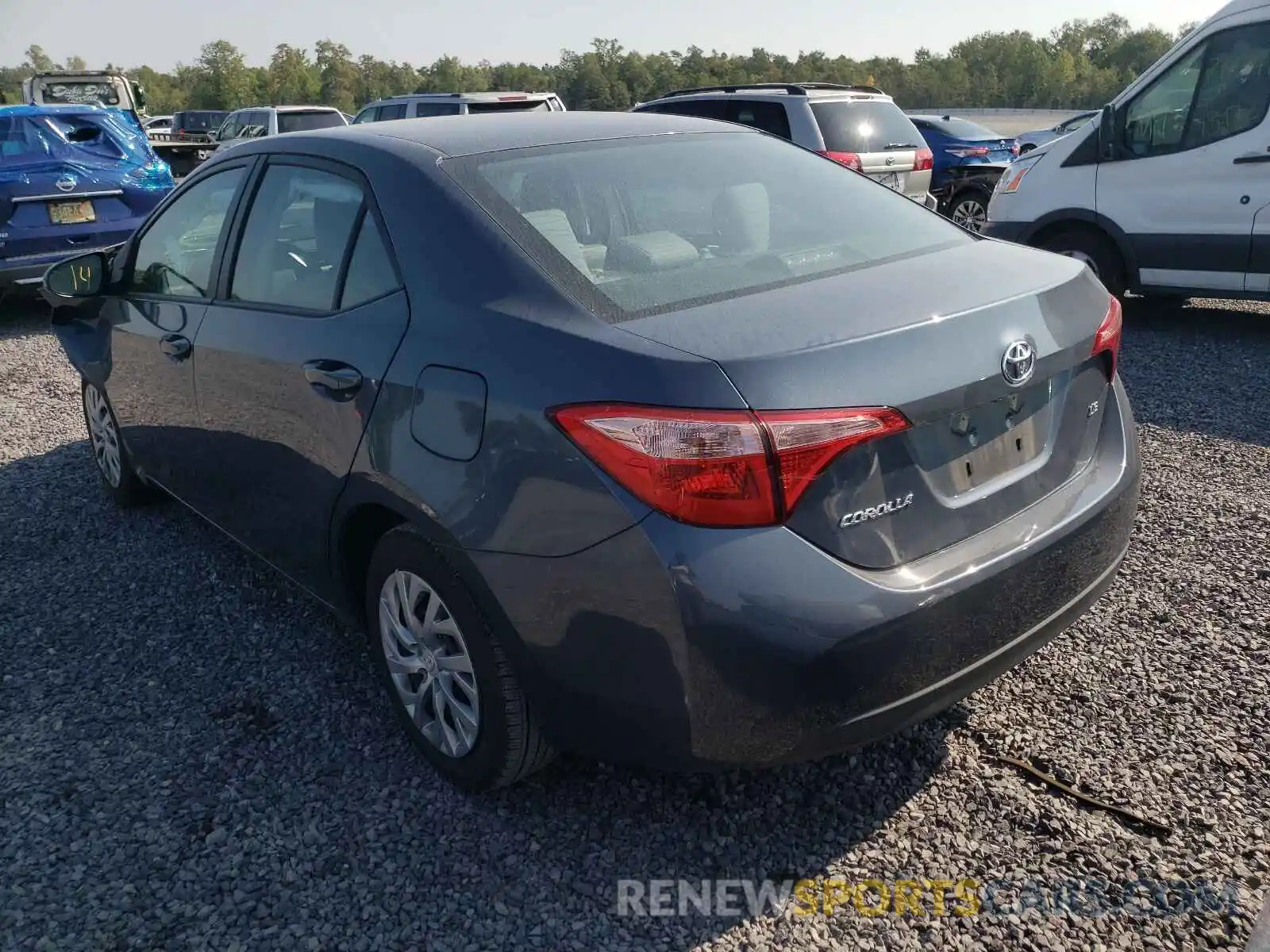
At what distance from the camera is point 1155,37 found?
82.6 metres

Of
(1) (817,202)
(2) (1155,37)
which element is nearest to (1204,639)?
(1) (817,202)

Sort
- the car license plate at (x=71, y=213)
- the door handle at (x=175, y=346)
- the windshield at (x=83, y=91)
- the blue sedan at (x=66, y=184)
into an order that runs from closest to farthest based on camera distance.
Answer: the door handle at (x=175, y=346)
the blue sedan at (x=66, y=184)
the car license plate at (x=71, y=213)
the windshield at (x=83, y=91)

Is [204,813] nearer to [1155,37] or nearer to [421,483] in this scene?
[421,483]

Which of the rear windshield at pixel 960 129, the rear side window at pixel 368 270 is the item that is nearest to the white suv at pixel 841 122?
the rear windshield at pixel 960 129

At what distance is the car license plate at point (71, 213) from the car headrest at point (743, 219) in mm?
7927

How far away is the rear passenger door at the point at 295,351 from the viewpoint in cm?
269

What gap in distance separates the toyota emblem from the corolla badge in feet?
1.24

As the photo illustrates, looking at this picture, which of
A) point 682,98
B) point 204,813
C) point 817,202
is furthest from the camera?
point 682,98

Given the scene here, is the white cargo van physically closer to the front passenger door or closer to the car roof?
the car roof

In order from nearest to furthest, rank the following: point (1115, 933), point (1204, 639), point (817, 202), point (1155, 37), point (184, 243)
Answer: point (1115, 933) → point (817, 202) → point (1204, 639) → point (184, 243) → point (1155, 37)

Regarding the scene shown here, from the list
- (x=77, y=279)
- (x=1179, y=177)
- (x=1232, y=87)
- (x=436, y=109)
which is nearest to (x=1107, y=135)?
(x=1179, y=177)

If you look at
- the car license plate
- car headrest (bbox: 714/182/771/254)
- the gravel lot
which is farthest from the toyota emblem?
the car license plate

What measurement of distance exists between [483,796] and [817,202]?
191 centimetres

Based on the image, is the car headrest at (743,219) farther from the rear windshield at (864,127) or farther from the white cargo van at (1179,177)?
the rear windshield at (864,127)
